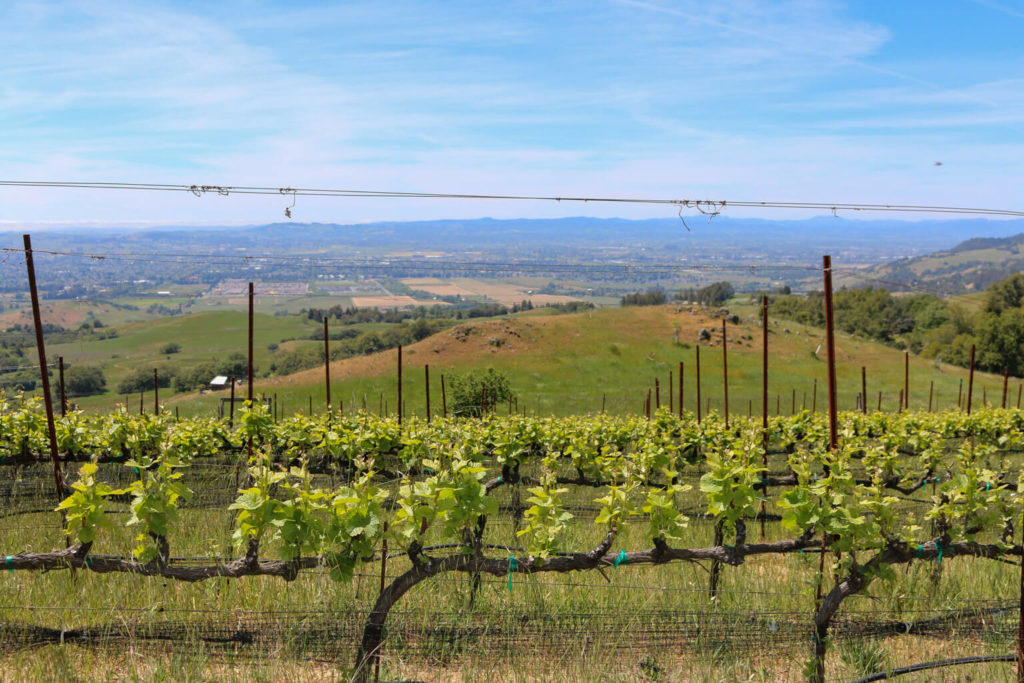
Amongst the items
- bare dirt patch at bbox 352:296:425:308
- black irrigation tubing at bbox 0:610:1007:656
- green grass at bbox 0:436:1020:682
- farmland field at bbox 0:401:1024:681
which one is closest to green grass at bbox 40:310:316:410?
bare dirt patch at bbox 352:296:425:308

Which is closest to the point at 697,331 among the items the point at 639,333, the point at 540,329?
the point at 639,333

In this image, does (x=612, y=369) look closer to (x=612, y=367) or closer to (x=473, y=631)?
(x=612, y=367)

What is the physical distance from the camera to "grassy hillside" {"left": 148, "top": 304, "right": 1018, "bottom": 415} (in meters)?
43.9

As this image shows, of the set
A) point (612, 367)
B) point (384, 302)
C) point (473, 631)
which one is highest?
point (473, 631)

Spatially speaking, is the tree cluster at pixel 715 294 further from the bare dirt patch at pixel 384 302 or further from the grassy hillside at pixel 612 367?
the bare dirt patch at pixel 384 302

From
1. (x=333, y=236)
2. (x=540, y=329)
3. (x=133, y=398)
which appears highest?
(x=333, y=236)

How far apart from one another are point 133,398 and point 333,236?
127528 mm

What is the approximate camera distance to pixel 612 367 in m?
52.9

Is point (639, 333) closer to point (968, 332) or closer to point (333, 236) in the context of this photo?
point (968, 332)

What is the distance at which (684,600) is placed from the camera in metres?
6.29

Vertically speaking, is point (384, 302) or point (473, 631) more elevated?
point (473, 631)

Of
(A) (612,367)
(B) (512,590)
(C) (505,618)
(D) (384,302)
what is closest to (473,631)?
(C) (505,618)

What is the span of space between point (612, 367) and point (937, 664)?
48.3 meters

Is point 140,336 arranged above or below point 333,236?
below
